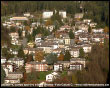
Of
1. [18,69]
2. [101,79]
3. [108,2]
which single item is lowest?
[18,69]

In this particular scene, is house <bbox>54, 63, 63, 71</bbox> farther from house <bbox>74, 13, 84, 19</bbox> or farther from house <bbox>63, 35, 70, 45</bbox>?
house <bbox>74, 13, 84, 19</bbox>

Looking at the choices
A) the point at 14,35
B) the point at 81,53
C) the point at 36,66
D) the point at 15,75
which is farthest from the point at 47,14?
the point at 15,75

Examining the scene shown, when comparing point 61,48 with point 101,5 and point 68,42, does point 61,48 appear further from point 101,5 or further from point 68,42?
point 101,5

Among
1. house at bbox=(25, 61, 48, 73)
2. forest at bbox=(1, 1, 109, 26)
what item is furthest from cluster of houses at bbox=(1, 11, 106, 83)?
forest at bbox=(1, 1, 109, 26)

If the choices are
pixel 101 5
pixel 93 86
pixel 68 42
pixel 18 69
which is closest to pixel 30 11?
pixel 101 5

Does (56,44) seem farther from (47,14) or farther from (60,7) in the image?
(60,7)

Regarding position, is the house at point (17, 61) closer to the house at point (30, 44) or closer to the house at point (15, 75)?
the house at point (15, 75)
